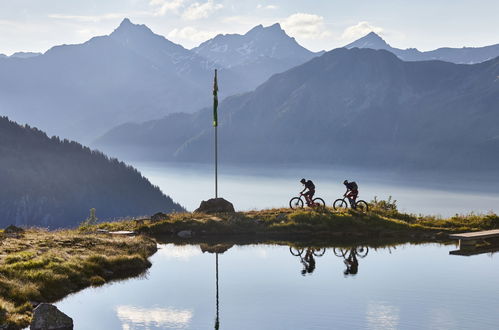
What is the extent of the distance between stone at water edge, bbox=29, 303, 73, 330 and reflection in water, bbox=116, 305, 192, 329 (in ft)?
7.50

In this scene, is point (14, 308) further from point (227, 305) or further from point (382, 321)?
point (382, 321)

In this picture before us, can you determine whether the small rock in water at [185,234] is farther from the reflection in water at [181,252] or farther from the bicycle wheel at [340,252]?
the bicycle wheel at [340,252]

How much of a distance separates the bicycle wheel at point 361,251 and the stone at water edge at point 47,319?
66.6ft

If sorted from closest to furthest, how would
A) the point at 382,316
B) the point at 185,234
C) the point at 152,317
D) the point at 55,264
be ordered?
the point at 382,316 < the point at 152,317 < the point at 55,264 < the point at 185,234

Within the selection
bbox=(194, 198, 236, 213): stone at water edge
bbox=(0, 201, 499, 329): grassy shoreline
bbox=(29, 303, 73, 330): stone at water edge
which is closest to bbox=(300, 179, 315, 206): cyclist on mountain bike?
bbox=(0, 201, 499, 329): grassy shoreline

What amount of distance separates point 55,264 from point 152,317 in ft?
26.9

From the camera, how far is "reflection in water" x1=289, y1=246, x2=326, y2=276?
108 ft

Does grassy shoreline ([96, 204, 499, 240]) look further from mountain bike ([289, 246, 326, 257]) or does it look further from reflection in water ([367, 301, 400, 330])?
reflection in water ([367, 301, 400, 330])

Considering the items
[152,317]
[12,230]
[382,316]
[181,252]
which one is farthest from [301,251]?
[12,230]

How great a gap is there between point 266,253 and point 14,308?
58.9 feet

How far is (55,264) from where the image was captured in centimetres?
2945

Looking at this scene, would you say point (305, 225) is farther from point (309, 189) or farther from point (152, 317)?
point (152, 317)

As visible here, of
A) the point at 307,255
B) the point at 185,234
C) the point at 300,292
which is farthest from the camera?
the point at 185,234

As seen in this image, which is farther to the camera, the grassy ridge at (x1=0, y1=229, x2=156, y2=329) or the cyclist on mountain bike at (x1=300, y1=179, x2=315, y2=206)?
the cyclist on mountain bike at (x1=300, y1=179, x2=315, y2=206)
